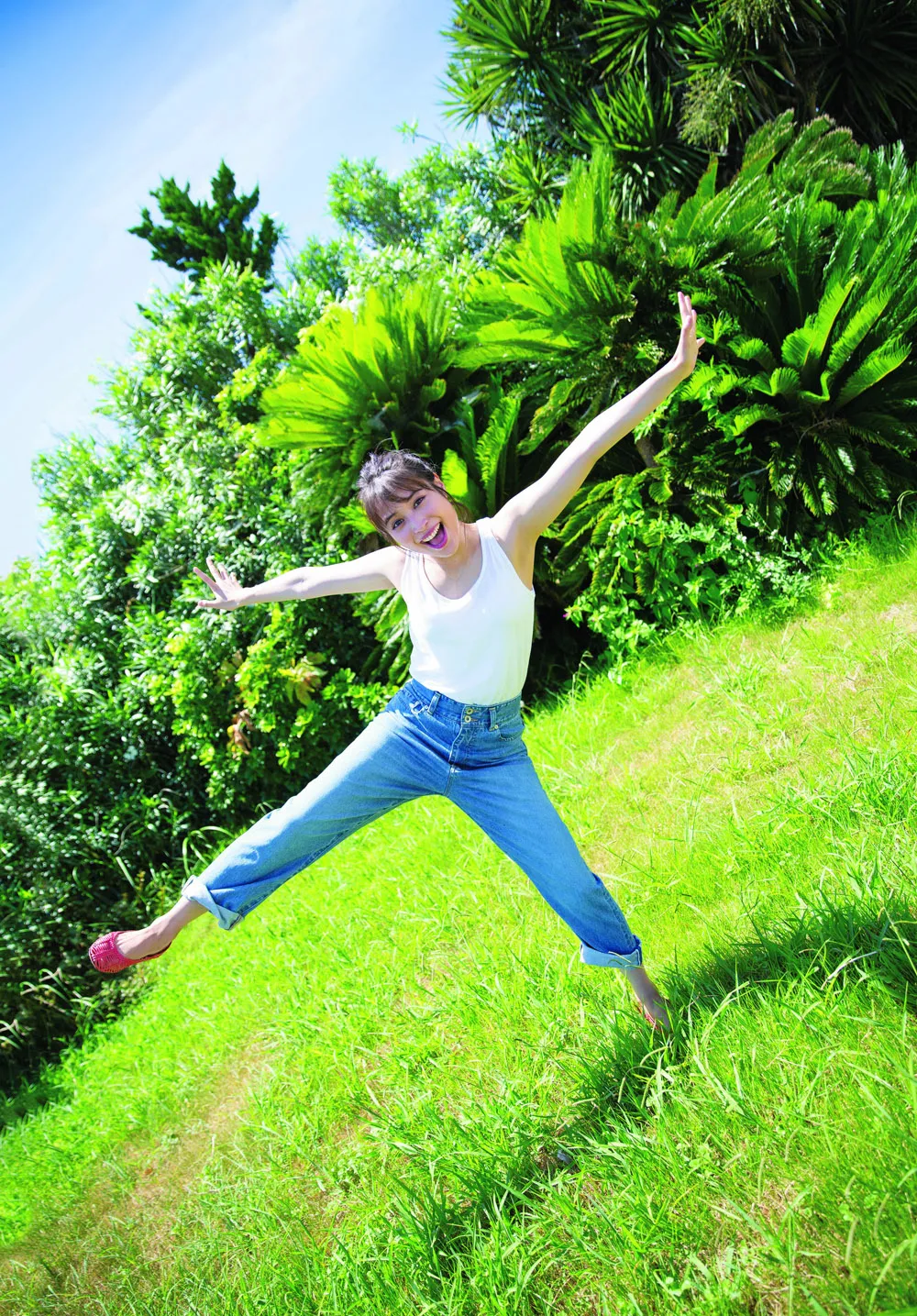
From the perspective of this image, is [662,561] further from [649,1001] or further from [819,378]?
[649,1001]

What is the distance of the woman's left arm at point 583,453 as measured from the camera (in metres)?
2.27

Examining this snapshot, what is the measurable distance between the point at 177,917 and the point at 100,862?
388 cm

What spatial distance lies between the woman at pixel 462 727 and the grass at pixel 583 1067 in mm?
405

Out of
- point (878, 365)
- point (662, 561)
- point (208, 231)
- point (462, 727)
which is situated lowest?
point (662, 561)

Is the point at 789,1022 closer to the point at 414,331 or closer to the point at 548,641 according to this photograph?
the point at 548,641

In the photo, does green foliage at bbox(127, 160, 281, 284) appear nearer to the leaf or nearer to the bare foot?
the leaf

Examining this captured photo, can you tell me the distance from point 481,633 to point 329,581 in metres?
0.64

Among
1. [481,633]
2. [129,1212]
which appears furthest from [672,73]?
[129,1212]

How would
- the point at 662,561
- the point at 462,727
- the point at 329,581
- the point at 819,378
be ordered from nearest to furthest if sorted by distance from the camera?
the point at 462,727
the point at 329,581
the point at 819,378
the point at 662,561

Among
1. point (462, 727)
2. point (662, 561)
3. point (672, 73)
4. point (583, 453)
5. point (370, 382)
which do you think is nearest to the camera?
point (583, 453)

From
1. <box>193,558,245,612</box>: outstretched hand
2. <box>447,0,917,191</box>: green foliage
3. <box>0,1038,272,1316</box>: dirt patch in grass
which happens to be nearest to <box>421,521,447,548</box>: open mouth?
<box>193,558,245,612</box>: outstretched hand

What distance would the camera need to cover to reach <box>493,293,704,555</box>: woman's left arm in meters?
2.27

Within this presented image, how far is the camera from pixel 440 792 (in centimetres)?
252

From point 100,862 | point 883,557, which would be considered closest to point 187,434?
point 100,862
